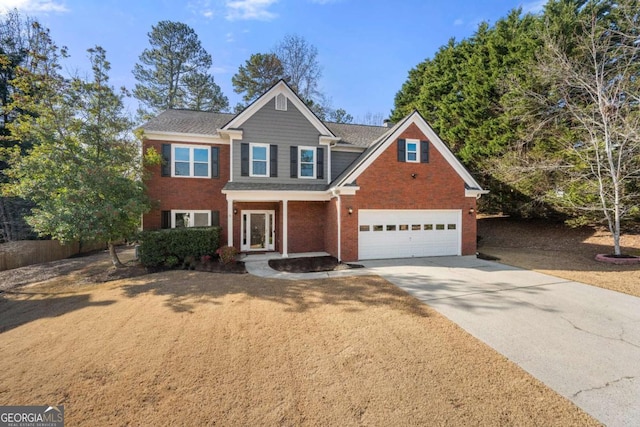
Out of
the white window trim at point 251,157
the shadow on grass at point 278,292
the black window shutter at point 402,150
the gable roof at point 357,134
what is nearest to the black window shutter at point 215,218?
the white window trim at point 251,157

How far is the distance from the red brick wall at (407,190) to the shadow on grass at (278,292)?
3610 mm

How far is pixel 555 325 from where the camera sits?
17.4 ft

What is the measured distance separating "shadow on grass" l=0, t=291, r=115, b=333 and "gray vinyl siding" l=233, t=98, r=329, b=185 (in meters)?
7.18

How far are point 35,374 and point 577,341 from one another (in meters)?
8.97

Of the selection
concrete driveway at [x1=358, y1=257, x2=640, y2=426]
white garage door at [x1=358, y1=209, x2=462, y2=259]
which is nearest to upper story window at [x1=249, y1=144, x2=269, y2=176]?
white garage door at [x1=358, y1=209, x2=462, y2=259]

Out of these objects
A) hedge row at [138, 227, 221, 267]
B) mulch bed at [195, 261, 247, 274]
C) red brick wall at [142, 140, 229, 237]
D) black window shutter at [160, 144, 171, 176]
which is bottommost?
mulch bed at [195, 261, 247, 274]

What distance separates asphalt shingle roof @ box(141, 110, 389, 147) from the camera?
1292cm

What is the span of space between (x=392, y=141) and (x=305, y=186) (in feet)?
15.3

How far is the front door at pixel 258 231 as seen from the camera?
45.2 ft

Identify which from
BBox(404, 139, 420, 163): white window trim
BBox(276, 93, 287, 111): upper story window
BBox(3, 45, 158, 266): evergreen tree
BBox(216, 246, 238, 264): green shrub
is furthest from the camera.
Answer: BBox(276, 93, 287, 111): upper story window

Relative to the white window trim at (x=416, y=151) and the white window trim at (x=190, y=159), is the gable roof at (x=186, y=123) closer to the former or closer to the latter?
the white window trim at (x=190, y=159)

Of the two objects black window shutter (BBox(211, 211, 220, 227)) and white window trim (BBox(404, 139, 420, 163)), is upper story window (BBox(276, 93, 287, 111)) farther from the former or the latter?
white window trim (BBox(404, 139, 420, 163))

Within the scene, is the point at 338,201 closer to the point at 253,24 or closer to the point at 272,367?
the point at 272,367

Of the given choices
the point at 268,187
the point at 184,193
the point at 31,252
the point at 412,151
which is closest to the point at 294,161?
the point at 268,187
